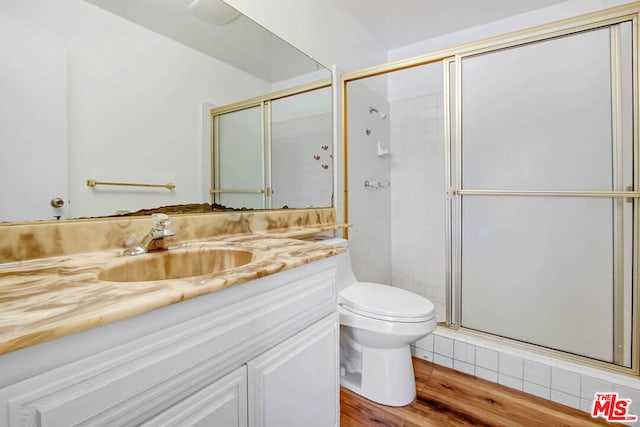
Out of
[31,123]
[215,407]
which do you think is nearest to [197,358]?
[215,407]

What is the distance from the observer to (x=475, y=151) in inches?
70.7

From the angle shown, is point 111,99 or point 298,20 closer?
point 111,99

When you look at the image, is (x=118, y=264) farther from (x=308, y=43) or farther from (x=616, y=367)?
(x=616, y=367)

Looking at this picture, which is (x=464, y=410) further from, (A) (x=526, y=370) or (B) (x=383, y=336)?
(B) (x=383, y=336)

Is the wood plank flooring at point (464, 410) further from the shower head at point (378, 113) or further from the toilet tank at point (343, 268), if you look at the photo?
the shower head at point (378, 113)

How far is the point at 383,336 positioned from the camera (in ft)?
4.35

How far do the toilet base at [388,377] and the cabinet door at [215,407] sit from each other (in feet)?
3.00

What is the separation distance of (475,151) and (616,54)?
758 millimetres

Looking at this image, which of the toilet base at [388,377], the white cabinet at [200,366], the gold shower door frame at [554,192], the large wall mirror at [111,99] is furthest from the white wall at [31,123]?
the gold shower door frame at [554,192]

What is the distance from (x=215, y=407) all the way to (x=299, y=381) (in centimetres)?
28

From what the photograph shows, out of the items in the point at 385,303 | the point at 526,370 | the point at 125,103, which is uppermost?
the point at 125,103

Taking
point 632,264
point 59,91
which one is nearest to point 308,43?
point 59,91

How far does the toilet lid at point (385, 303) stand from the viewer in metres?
1.30

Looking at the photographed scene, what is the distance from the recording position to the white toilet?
1301 mm
